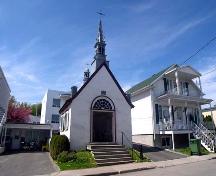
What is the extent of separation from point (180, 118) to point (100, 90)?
39.3 ft

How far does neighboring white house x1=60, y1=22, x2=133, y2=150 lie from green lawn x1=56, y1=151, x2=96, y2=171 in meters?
2.22

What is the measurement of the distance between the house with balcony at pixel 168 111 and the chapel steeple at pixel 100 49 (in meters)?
6.47

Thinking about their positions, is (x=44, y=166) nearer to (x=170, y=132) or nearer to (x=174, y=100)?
(x=170, y=132)

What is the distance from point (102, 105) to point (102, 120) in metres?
4.26

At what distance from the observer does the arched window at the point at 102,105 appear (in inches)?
807

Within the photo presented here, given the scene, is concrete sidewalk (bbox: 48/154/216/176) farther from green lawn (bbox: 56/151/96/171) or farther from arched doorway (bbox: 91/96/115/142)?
arched doorway (bbox: 91/96/115/142)

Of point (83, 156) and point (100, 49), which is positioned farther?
point (100, 49)

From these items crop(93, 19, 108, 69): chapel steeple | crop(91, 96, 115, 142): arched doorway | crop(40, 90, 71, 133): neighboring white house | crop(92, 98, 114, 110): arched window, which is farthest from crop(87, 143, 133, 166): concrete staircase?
crop(40, 90, 71, 133): neighboring white house

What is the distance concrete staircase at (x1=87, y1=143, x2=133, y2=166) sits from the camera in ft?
52.0

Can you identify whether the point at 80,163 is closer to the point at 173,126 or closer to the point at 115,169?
the point at 115,169

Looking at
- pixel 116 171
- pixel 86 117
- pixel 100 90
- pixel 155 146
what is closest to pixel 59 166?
pixel 116 171

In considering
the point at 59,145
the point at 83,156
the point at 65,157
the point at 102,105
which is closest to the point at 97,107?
the point at 102,105

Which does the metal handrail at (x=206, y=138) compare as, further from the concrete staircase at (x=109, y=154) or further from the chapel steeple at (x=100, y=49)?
the chapel steeple at (x=100, y=49)

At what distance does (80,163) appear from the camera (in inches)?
607
